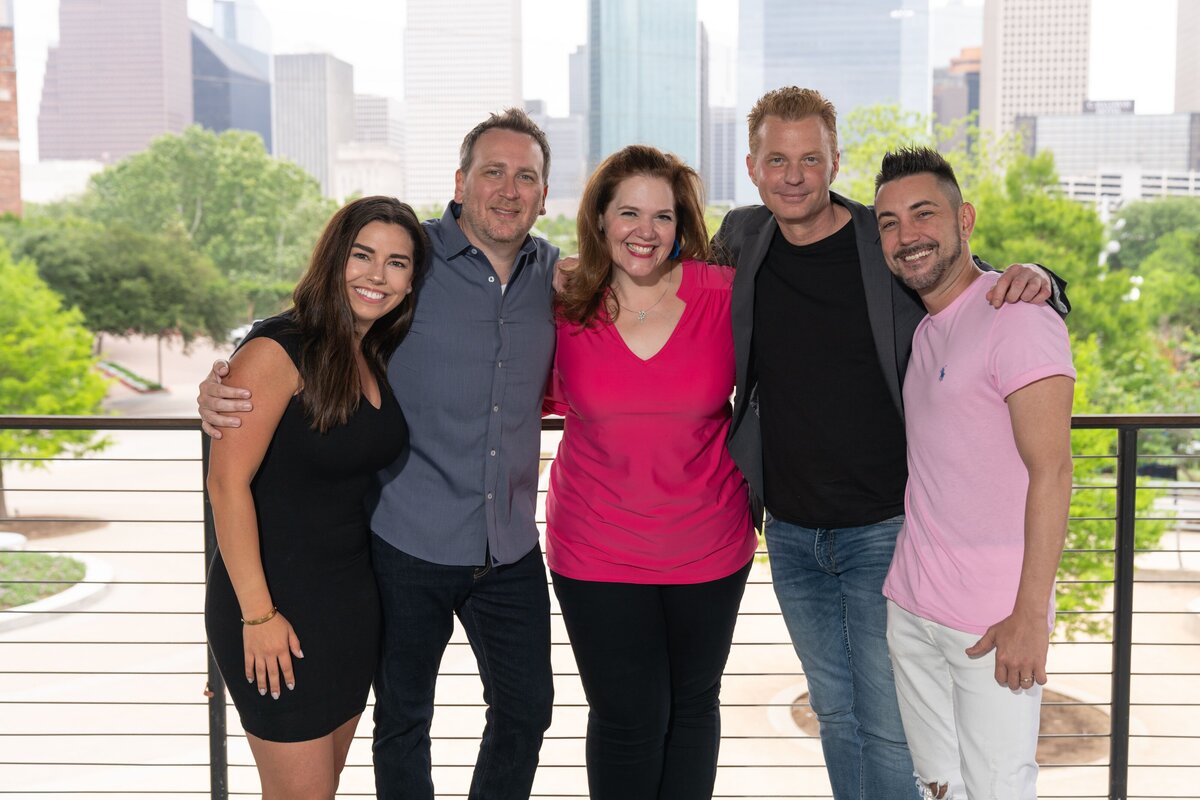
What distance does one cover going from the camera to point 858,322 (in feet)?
6.25

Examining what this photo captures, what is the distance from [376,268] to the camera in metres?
1.78

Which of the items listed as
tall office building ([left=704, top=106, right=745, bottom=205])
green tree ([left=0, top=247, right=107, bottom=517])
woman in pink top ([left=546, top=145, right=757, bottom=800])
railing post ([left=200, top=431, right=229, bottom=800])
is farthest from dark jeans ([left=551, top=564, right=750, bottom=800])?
tall office building ([left=704, top=106, right=745, bottom=205])

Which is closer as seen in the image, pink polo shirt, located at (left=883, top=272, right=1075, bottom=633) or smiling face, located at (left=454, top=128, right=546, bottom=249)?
pink polo shirt, located at (left=883, top=272, right=1075, bottom=633)

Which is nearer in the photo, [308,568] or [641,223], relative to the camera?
[308,568]

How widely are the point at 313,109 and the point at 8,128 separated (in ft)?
64.6

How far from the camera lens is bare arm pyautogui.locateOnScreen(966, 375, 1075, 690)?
153 cm

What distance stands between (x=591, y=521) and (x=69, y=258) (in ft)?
120

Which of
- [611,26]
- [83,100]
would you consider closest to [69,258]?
[83,100]

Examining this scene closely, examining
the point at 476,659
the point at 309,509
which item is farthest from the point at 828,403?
the point at 309,509

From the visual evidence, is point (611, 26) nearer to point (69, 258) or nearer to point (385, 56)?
point (385, 56)

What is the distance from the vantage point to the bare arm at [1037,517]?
5.01 ft

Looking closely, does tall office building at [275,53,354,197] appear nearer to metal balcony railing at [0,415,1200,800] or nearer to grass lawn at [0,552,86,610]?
metal balcony railing at [0,415,1200,800]

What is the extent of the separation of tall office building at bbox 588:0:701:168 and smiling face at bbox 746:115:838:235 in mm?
54491

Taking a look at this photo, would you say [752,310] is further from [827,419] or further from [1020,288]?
[1020,288]
